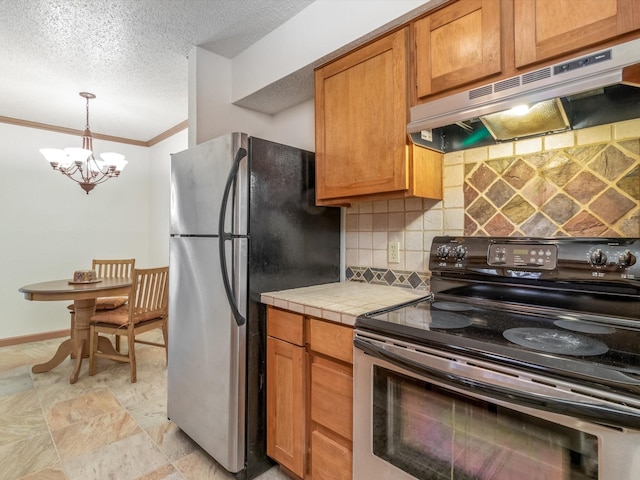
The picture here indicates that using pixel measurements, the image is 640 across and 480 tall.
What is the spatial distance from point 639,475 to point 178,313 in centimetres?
187

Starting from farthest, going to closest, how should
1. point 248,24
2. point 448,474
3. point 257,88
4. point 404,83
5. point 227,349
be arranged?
point 257,88 < point 248,24 < point 227,349 < point 404,83 < point 448,474

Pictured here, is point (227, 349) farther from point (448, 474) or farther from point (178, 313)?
point (448, 474)

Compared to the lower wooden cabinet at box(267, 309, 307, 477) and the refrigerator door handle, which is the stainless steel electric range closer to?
the lower wooden cabinet at box(267, 309, 307, 477)

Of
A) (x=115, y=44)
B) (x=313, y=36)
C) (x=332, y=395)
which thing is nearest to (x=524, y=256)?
(x=332, y=395)

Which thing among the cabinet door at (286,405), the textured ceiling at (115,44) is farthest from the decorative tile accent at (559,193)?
the textured ceiling at (115,44)

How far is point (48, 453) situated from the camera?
6.02ft

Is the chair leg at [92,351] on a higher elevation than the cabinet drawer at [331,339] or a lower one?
lower

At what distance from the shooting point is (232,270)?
61.7 inches

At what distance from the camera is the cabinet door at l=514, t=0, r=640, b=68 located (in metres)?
0.98

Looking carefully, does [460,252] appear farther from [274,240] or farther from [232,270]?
[232,270]

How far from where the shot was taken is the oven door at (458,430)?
0.75 meters

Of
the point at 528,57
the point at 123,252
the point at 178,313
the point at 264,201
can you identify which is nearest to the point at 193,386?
the point at 178,313

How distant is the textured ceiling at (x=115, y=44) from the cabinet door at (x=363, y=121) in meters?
0.56

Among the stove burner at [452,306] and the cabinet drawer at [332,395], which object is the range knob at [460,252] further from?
the cabinet drawer at [332,395]
